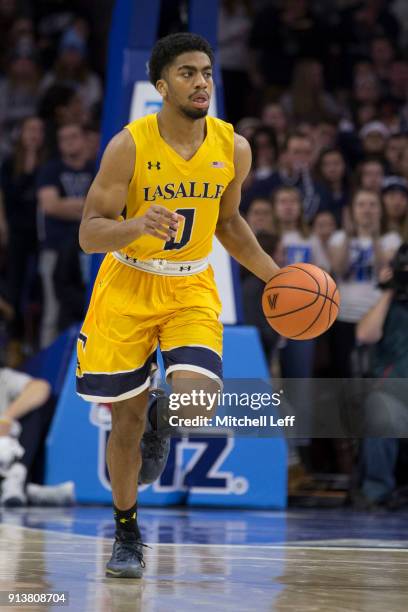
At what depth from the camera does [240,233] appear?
5.44 metres

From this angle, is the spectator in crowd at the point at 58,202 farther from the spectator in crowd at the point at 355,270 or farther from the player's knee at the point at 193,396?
the player's knee at the point at 193,396

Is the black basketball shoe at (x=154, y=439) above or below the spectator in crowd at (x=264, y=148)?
below

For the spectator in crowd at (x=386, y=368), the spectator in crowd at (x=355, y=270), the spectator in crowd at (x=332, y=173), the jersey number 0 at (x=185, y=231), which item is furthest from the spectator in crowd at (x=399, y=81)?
the jersey number 0 at (x=185, y=231)

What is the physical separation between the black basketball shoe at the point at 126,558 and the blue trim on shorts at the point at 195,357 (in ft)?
2.40

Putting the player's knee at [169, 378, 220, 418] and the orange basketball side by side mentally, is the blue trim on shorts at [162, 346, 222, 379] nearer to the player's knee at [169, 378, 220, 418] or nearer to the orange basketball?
the player's knee at [169, 378, 220, 418]

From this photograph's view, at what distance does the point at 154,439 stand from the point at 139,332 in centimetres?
55

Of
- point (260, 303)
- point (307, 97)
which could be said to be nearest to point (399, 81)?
point (307, 97)

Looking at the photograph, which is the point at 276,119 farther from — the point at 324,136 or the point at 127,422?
the point at 127,422

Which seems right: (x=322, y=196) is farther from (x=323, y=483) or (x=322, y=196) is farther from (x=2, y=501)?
(x=2, y=501)

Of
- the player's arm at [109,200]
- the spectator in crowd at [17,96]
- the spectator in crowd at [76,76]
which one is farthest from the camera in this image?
the spectator in crowd at [76,76]

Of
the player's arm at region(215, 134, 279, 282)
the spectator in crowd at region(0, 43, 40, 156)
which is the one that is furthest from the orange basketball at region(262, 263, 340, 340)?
the spectator in crowd at region(0, 43, 40, 156)

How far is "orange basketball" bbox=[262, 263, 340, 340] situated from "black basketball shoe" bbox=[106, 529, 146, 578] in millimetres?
1094

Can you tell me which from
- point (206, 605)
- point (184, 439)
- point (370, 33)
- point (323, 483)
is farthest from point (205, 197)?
point (370, 33)

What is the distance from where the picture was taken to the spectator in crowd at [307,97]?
12.1 metres
